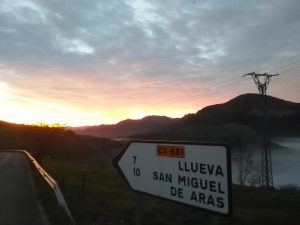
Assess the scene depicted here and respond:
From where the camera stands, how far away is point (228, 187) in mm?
3998

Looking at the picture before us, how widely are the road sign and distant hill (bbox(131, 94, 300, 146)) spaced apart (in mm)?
122638

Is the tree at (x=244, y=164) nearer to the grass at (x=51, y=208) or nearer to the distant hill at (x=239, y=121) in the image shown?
the distant hill at (x=239, y=121)

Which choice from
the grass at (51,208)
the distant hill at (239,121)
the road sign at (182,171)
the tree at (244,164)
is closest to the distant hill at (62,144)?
the tree at (244,164)

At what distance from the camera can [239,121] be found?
168000 millimetres

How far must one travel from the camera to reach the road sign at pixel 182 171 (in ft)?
13.3

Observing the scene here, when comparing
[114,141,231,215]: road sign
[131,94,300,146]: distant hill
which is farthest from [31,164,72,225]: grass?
[131,94,300,146]: distant hill

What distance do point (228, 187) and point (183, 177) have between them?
79cm

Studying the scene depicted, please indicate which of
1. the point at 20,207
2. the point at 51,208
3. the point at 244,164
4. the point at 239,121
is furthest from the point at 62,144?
the point at 239,121

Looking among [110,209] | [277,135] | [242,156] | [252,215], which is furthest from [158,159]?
[277,135]

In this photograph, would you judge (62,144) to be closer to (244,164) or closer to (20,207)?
(244,164)

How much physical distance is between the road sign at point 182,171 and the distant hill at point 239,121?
402 feet

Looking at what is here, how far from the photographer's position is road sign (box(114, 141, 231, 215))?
13.3 feet

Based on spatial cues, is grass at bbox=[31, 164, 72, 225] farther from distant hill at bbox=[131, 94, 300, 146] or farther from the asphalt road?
distant hill at bbox=[131, 94, 300, 146]

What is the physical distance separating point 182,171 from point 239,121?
Result: 546ft
